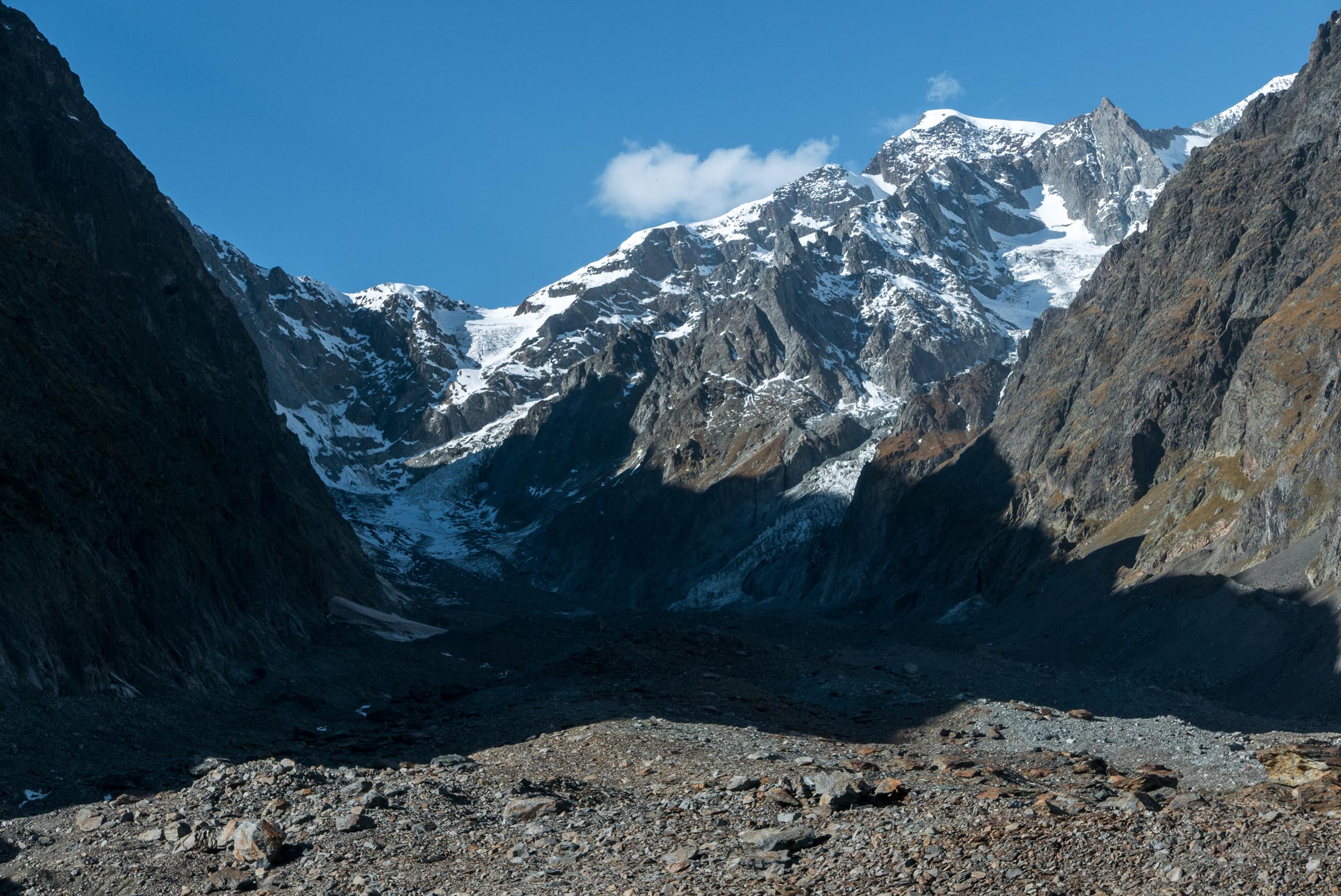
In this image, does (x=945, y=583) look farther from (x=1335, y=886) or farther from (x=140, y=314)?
(x=1335, y=886)

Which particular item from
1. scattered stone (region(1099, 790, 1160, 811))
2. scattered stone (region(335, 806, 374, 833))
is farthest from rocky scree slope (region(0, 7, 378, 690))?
scattered stone (region(1099, 790, 1160, 811))

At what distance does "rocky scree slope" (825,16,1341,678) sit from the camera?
8769cm

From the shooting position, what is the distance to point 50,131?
4732 inches

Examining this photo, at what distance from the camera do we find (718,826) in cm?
2658

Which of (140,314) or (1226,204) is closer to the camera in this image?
(140,314)

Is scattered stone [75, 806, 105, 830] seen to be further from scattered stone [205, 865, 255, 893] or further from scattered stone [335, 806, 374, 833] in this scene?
scattered stone [335, 806, 374, 833]

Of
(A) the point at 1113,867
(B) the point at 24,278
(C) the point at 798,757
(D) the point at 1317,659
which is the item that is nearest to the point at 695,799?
(C) the point at 798,757

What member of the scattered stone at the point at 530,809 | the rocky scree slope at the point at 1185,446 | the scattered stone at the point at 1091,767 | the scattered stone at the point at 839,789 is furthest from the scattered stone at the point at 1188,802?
the rocky scree slope at the point at 1185,446

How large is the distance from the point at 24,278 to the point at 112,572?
23665mm

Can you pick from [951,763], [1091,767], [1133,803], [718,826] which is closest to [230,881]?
[718,826]

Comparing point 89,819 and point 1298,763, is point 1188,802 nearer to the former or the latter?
point 1298,763

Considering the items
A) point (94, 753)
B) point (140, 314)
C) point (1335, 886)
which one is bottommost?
point (1335, 886)

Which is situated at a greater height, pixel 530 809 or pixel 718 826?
pixel 530 809

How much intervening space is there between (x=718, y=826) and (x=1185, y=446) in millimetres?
116440
